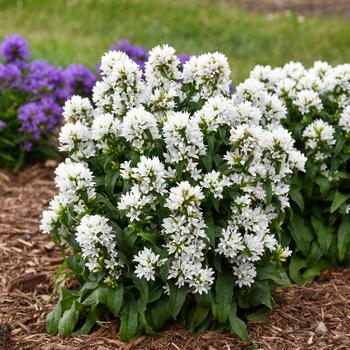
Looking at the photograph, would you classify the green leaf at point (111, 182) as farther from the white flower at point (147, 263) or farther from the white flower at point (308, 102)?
the white flower at point (308, 102)

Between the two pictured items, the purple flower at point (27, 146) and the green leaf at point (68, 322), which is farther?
the purple flower at point (27, 146)

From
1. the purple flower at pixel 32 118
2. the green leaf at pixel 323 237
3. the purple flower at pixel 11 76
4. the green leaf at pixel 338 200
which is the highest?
the purple flower at pixel 11 76

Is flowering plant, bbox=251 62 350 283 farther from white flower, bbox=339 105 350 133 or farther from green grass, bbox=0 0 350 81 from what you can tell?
green grass, bbox=0 0 350 81

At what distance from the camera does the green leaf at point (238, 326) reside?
133 inches

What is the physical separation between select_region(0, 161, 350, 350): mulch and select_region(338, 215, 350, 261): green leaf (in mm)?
164

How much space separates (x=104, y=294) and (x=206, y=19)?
7656 millimetres

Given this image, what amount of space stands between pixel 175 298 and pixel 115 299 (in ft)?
0.89

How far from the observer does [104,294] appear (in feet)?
11.0

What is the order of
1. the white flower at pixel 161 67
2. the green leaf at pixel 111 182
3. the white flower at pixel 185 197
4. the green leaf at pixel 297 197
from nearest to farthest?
the white flower at pixel 185 197, the green leaf at pixel 111 182, the white flower at pixel 161 67, the green leaf at pixel 297 197

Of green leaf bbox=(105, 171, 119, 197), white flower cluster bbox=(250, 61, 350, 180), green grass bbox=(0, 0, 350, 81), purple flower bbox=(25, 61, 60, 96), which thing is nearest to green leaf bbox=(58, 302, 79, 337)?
green leaf bbox=(105, 171, 119, 197)

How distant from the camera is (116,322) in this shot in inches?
140

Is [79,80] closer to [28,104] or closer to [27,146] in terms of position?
[28,104]

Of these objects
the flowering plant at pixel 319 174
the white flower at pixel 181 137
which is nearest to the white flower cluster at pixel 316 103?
the flowering plant at pixel 319 174

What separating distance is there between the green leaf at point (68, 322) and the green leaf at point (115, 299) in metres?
0.29
